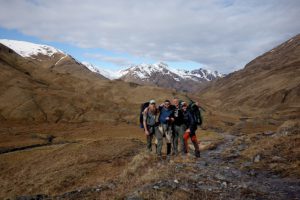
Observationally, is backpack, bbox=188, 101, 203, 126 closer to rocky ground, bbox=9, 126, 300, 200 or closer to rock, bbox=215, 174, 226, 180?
rocky ground, bbox=9, 126, 300, 200

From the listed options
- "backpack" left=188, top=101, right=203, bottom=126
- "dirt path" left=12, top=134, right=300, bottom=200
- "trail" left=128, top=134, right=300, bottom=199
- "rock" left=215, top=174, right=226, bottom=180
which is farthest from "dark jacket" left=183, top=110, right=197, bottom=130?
"rock" left=215, top=174, right=226, bottom=180

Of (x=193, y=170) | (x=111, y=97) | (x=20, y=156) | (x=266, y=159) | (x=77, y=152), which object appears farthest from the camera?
(x=111, y=97)

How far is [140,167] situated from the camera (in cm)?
1477


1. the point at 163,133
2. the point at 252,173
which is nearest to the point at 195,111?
the point at 163,133

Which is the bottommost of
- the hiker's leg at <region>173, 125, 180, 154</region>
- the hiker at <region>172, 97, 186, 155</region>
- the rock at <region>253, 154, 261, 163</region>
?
the rock at <region>253, 154, 261, 163</region>

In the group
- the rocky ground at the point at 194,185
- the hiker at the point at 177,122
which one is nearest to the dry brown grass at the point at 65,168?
the hiker at the point at 177,122

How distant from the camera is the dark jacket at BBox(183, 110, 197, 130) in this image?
57.0 feet

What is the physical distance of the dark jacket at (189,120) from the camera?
1738cm

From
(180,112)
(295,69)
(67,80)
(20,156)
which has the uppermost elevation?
(295,69)

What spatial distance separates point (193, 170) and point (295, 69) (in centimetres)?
18485

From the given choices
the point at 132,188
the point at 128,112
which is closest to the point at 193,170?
the point at 132,188

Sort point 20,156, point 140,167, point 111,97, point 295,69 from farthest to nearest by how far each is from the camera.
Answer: point 295,69 → point 111,97 → point 20,156 → point 140,167

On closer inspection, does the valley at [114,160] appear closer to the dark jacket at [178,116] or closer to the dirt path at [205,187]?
the dirt path at [205,187]

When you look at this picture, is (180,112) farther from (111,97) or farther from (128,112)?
(111,97)
